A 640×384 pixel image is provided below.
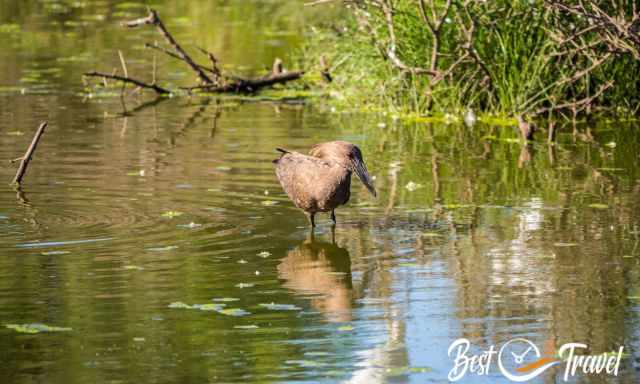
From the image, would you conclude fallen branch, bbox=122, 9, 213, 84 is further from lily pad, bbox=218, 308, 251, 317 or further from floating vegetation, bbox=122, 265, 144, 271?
lily pad, bbox=218, 308, 251, 317

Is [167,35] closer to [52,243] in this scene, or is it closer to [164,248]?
[52,243]

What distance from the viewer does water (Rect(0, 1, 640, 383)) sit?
748cm

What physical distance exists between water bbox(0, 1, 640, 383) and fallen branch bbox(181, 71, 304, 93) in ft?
5.29

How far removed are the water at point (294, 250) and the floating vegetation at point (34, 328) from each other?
70 mm

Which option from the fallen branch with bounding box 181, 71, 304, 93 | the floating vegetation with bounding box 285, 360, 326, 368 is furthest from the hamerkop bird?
the fallen branch with bounding box 181, 71, 304, 93

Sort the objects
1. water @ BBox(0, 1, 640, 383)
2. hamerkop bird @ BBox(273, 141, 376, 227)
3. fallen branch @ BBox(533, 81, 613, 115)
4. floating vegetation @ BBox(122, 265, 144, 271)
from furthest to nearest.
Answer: fallen branch @ BBox(533, 81, 613, 115) < hamerkop bird @ BBox(273, 141, 376, 227) < floating vegetation @ BBox(122, 265, 144, 271) < water @ BBox(0, 1, 640, 383)

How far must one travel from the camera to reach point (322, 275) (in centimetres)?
941

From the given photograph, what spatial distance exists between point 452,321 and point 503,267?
153 centimetres

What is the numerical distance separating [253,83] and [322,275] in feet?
35.1

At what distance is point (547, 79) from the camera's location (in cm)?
1653

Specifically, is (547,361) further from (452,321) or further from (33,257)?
(33,257)

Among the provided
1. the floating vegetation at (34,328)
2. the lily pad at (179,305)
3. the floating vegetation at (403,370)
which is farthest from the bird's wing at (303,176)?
the floating vegetation at (403,370)

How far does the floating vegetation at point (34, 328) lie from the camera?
7867mm

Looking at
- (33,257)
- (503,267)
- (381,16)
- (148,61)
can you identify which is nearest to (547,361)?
(503,267)
